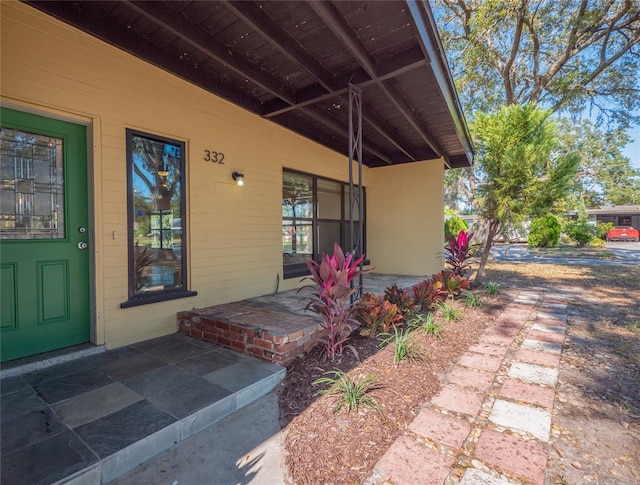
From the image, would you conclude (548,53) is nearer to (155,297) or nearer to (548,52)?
(548,52)

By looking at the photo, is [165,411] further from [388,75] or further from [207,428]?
[388,75]

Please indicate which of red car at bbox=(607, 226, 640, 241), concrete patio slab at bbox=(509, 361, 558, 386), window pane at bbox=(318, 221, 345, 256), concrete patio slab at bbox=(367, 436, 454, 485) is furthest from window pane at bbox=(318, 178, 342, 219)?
red car at bbox=(607, 226, 640, 241)

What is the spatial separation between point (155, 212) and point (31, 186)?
1012 millimetres

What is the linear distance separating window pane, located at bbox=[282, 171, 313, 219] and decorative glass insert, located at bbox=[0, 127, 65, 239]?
2957mm

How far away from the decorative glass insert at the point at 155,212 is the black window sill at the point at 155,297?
0.17 feet

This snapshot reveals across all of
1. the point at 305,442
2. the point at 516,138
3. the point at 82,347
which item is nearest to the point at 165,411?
the point at 305,442

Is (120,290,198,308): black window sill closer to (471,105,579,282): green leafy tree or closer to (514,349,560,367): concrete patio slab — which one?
(514,349,560,367): concrete patio slab

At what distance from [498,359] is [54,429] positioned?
3.50 m

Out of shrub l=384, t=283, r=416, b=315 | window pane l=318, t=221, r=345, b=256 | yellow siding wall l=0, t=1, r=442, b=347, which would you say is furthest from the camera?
window pane l=318, t=221, r=345, b=256

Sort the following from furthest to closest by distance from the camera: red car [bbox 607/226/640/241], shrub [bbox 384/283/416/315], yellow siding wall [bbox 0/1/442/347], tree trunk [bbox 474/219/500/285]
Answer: red car [bbox 607/226/640/241] < tree trunk [bbox 474/219/500/285] < shrub [bbox 384/283/416/315] < yellow siding wall [bbox 0/1/442/347]

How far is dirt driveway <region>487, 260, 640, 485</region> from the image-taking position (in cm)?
160

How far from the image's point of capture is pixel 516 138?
17.6ft

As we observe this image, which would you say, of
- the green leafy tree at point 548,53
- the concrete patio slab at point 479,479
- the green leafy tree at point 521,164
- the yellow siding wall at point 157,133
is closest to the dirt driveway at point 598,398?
the concrete patio slab at point 479,479

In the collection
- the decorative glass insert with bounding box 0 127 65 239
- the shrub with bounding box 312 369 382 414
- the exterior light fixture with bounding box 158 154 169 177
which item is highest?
the exterior light fixture with bounding box 158 154 169 177
